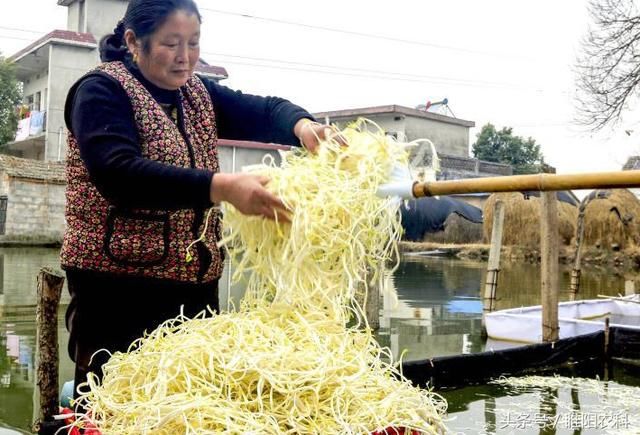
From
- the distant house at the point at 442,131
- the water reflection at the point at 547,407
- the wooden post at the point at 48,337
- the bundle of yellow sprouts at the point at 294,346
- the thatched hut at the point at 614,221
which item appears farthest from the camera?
the distant house at the point at 442,131

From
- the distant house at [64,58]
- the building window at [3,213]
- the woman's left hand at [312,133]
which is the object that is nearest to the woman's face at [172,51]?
the woman's left hand at [312,133]

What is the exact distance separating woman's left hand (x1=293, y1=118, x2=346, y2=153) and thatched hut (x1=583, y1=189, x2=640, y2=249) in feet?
61.4

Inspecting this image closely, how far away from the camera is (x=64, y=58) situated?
22312 millimetres

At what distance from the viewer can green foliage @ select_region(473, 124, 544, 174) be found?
38812mm

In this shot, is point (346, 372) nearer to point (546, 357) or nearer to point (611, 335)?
point (546, 357)

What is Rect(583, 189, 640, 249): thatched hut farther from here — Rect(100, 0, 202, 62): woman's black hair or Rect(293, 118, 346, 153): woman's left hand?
Rect(100, 0, 202, 62): woman's black hair

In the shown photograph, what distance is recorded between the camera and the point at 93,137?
6.07ft

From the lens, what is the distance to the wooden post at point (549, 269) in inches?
295

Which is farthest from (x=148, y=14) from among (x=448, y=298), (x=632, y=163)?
(x=632, y=163)

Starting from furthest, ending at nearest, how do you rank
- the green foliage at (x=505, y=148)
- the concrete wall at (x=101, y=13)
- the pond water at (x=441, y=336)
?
the green foliage at (x=505, y=148) → the concrete wall at (x=101, y=13) → the pond water at (x=441, y=336)

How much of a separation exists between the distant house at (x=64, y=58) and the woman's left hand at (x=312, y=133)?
836 inches

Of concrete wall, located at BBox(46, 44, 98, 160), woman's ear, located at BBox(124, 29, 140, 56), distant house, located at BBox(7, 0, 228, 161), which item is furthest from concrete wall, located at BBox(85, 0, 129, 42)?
woman's ear, located at BBox(124, 29, 140, 56)

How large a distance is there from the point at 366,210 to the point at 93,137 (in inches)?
31.0

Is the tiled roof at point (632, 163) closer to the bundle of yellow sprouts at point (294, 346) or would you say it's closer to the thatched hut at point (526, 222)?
the thatched hut at point (526, 222)
